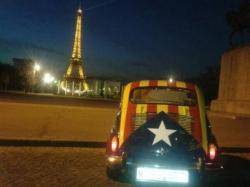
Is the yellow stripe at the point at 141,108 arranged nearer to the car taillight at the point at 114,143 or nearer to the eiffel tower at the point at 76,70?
the car taillight at the point at 114,143

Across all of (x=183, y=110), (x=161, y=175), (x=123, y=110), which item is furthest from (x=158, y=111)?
(x=161, y=175)

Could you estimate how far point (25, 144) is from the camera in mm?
11672

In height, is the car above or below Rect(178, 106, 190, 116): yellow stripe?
below

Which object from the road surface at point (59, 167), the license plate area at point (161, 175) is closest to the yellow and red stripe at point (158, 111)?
the license plate area at point (161, 175)

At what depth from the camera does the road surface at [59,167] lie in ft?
24.5

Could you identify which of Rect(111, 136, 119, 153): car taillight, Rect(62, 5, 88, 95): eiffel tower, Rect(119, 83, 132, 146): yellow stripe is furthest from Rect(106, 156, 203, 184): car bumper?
Rect(62, 5, 88, 95): eiffel tower

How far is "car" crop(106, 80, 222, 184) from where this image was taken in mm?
6789

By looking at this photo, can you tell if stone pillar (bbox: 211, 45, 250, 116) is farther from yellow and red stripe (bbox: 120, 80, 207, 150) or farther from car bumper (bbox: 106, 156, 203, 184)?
car bumper (bbox: 106, 156, 203, 184)

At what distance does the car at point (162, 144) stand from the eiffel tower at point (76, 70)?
276ft

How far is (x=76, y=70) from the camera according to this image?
97.6 metres

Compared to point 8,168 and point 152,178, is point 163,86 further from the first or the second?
point 8,168

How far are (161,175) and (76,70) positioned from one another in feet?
300

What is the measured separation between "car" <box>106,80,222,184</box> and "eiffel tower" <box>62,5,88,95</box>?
8420 centimetres

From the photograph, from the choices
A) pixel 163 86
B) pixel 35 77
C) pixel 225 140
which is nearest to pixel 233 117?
pixel 225 140
